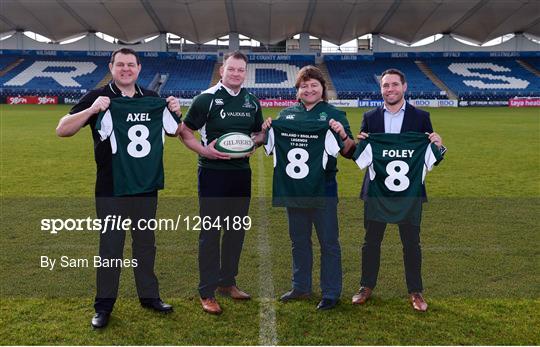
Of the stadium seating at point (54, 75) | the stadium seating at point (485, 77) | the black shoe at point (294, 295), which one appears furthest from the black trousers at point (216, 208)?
the stadium seating at point (485, 77)

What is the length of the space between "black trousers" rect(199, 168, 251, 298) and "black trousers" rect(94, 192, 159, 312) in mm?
394

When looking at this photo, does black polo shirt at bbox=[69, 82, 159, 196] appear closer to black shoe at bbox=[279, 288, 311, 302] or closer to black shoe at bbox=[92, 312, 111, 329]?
black shoe at bbox=[92, 312, 111, 329]

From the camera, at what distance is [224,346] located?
321cm

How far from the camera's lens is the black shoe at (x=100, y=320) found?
3.48m

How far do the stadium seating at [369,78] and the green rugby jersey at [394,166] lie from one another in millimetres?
34542

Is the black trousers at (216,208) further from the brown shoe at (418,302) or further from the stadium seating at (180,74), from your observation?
the stadium seating at (180,74)

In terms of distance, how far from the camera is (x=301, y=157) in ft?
13.3

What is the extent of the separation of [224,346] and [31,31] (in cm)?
4702

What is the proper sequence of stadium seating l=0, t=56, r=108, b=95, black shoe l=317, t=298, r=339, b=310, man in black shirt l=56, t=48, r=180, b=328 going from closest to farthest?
man in black shirt l=56, t=48, r=180, b=328, black shoe l=317, t=298, r=339, b=310, stadium seating l=0, t=56, r=108, b=95

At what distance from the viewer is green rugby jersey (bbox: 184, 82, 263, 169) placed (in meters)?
3.89

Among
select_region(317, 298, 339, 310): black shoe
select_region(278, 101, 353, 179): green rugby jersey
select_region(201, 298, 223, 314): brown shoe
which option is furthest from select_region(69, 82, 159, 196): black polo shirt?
select_region(317, 298, 339, 310): black shoe

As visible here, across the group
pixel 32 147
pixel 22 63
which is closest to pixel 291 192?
pixel 32 147

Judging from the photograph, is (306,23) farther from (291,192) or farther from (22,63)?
(291,192)

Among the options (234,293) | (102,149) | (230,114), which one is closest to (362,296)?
(234,293)
